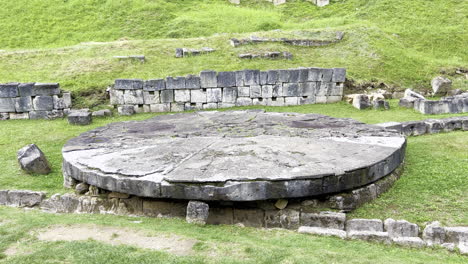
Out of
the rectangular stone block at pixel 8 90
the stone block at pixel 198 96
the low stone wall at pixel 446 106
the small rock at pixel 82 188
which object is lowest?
the small rock at pixel 82 188

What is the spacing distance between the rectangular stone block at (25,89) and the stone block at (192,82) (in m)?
5.39

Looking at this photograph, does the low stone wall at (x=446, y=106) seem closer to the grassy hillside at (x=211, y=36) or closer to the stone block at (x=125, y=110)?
the grassy hillside at (x=211, y=36)

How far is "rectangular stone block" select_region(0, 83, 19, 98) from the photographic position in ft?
50.1

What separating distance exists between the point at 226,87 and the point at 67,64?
6.81 metres

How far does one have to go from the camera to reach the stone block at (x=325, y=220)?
663 cm

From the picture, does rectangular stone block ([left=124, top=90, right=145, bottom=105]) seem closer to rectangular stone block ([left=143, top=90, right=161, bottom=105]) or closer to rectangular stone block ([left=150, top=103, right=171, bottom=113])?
rectangular stone block ([left=143, top=90, right=161, bottom=105])

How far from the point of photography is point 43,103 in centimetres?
1552

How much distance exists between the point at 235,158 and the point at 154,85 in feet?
30.1

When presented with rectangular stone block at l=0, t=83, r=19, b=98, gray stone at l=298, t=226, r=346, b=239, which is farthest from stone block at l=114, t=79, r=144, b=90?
gray stone at l=298, t=226, r=346, b=239

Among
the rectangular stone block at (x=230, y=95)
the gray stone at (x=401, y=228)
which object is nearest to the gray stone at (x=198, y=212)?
the gray stone at (x=401, y=228)

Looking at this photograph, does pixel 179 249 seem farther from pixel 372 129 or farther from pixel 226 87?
pixel 226 87

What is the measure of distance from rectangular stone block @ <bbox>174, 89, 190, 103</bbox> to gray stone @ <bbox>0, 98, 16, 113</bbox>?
18.4 ft

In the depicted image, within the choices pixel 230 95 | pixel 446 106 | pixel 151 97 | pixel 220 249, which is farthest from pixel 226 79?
pixel 220 249

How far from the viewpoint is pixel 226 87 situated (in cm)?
1653
